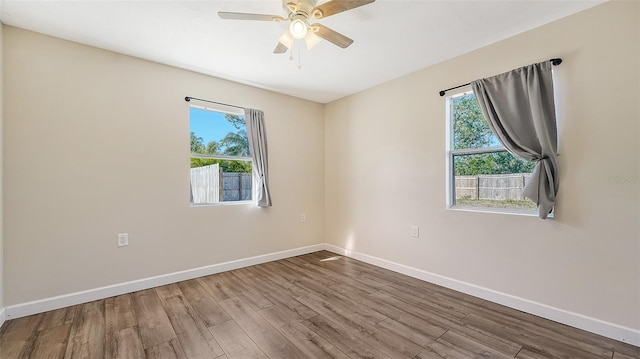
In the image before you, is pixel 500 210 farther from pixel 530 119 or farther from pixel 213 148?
pixel 213 148

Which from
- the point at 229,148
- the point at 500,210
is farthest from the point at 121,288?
the point at 500,210

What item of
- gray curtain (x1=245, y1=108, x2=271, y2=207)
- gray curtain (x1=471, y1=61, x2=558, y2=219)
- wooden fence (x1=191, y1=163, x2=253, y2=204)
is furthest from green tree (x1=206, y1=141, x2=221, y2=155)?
gray curtain (x1=471, y1=61, x2=558, y2=219)

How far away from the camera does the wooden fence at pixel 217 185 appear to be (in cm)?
331

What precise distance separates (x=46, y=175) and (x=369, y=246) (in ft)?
11.8

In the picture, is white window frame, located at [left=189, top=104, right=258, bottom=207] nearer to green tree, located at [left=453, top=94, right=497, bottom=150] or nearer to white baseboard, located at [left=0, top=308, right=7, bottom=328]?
white baseboard, located at [left=0, top=308, right=7, bottom=328]

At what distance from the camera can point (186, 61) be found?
2967mm

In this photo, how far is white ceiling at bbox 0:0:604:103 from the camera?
2.06m

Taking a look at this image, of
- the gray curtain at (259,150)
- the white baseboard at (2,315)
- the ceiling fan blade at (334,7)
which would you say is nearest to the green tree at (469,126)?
the ceiling fan blade at (334,7)

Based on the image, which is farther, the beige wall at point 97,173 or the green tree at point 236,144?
the green tree at point 236,144

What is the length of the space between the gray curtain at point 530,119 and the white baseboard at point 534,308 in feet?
2.64

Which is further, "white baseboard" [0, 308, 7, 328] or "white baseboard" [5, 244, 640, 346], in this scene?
"white baseboard" [0, 308, 7, 328]

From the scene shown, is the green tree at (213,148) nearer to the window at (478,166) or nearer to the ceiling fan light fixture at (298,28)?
the ceiling fan light fixture at (298,28)

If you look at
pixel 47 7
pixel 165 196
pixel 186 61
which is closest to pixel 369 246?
pixel 165 196

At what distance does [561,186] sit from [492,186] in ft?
1.81
